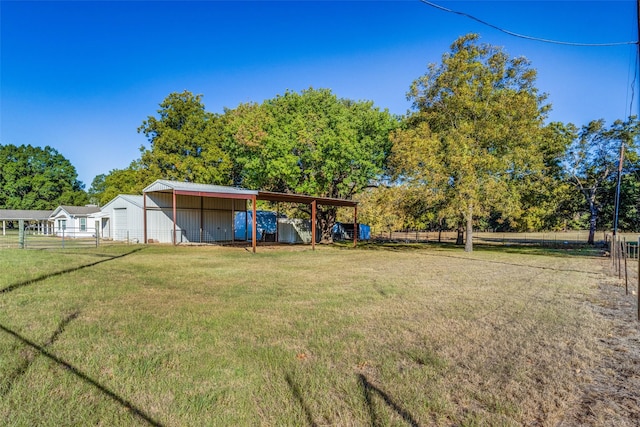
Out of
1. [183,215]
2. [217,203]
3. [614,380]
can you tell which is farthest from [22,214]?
[614,380]

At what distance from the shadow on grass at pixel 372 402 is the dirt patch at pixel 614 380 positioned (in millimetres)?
1252

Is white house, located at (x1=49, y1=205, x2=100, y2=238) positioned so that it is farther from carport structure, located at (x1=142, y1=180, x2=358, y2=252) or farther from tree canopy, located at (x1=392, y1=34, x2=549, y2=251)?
tree canopy, located at (x1=392, y1=34, x2=549, y2=251)

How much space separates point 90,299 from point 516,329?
7.20 m

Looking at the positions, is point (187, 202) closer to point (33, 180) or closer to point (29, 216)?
point (29, 216)

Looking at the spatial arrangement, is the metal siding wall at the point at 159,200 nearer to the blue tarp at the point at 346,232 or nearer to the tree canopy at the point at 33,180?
the blue tarp at the point at 346,232

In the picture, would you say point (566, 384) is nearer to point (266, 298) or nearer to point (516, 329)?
point (516, 329)

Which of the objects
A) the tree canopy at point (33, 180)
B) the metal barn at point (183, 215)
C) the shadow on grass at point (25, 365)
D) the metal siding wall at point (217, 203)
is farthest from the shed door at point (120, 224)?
the tree canopy at point (33, 180)

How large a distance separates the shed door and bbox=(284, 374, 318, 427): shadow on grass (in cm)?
2423

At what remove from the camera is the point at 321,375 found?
358cm

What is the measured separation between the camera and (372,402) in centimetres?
309

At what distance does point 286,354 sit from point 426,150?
1697 cm

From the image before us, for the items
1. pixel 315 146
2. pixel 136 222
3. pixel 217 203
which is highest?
pixel 315 146

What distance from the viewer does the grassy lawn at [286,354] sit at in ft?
9.62

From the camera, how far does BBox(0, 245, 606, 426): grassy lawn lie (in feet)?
9.62
